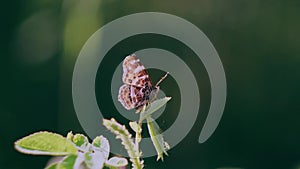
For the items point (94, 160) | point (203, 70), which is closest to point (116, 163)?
point (94, 160)

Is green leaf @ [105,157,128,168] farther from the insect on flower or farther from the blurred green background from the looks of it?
the blurred green background

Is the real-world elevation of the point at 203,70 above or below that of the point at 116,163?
above

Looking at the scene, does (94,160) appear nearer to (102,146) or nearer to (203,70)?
(102,146)

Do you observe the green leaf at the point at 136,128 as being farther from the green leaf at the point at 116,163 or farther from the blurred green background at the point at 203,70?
the blurred green background at the point at 203,70

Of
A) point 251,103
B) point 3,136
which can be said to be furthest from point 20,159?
point 251,103

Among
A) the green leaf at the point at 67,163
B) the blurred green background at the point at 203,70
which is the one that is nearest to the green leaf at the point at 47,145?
the green leaf at the point at 67,163
